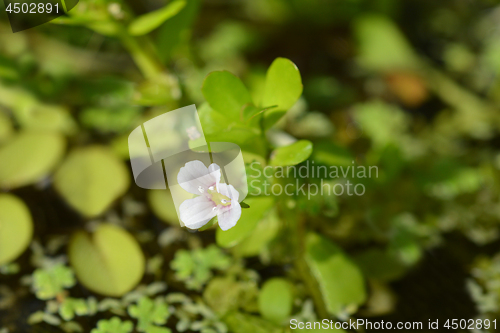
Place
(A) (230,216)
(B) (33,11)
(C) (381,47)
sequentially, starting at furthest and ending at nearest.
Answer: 1. (C) (381,47)
2. (B) (33,11)
3. (A) (230,216)

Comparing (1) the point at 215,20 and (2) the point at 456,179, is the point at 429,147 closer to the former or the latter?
(2) the point at 456,179

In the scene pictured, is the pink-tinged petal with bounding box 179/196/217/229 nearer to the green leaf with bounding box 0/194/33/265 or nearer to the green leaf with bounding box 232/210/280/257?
the green leaf with bounding box 232/210/280/257

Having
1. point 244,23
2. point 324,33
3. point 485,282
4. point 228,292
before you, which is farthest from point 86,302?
Result: point 324,33

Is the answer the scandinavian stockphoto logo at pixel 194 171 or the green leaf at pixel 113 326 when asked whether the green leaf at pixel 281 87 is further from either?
the green leaf at pixel 113 326

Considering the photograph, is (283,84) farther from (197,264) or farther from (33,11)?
(33,11)

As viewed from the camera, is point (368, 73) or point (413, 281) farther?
point (368, 73)

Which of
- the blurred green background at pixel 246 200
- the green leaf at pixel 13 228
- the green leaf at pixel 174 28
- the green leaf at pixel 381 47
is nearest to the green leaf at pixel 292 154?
the blurred green background at pixel 246 200
